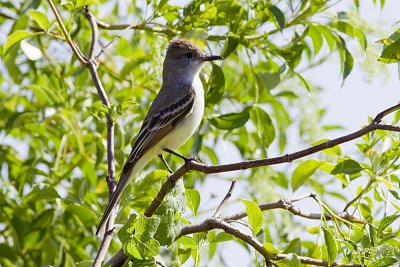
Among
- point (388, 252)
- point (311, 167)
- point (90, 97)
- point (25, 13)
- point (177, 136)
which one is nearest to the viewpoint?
point (388, 252)

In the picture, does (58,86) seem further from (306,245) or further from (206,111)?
(306,245)

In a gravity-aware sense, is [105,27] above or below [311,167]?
above

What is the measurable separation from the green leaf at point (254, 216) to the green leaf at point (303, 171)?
79 cm

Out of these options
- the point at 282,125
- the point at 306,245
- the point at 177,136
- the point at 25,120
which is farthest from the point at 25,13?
the point at 306,245

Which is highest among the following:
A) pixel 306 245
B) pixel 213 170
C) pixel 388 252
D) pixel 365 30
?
pixel 365 30

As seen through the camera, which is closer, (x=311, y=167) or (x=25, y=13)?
(x=311, y=167)

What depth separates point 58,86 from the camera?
530cm

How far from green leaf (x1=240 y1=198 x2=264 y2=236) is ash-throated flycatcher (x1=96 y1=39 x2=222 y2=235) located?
1.02 metres

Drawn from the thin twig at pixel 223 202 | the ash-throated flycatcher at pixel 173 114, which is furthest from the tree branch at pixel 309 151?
the ash-throated flycatcher at pixel 173 114

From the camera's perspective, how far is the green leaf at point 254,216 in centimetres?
327

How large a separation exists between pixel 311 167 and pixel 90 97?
1.83 meters

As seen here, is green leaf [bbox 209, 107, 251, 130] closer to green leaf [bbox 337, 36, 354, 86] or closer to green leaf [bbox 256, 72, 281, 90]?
green leaf [bbox 256, 72, 281, 90]

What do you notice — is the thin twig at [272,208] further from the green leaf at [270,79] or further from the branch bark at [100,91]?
the green leaf at [270,79]

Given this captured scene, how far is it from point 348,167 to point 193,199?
772 mm
